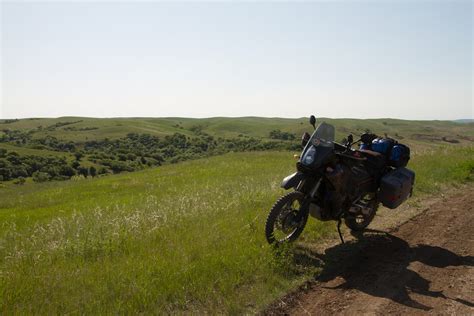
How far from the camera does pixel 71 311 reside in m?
4.73

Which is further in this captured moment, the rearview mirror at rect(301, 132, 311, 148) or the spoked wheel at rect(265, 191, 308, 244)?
the rearview mirror at rect(301, 132, 311, 148)

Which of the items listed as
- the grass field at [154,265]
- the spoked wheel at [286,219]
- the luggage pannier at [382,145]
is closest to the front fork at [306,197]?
the spoked wheel at [286,219]

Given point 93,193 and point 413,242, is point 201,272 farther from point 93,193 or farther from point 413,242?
point 93,193

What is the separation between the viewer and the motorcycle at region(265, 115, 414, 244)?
6754 mm

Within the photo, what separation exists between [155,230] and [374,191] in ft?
15.8

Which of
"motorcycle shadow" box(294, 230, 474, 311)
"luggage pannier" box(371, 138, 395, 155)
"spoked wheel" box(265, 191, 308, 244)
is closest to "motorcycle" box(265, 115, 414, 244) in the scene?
"spoked wheel" box(265, 191, 308, 244)

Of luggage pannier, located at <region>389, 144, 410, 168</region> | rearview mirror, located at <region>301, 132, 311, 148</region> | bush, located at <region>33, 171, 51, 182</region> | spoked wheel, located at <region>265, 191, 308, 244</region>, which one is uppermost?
rearview mirror, located at <region>301, 132, 311, 148</region>

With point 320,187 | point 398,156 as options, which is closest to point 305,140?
point 320,187

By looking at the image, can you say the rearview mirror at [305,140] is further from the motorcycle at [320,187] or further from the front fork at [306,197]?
the front fork at [306,197]

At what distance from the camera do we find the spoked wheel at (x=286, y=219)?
6598mm

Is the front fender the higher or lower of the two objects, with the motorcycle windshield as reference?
lower

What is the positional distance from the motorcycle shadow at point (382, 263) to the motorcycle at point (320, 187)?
19.3 inches

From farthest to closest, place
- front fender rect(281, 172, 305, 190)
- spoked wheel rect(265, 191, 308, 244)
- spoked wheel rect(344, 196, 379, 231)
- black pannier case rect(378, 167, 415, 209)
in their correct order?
black pannier case rect(378, 167, 415, 209)
spoked wheel rect(344, 196, 379, 231)
front fender rect(281, 172, 305, 190)
spoked wheel rect(265, 191, 308, 244)

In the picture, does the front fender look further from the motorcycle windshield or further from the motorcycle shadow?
the motorcycle shadow
